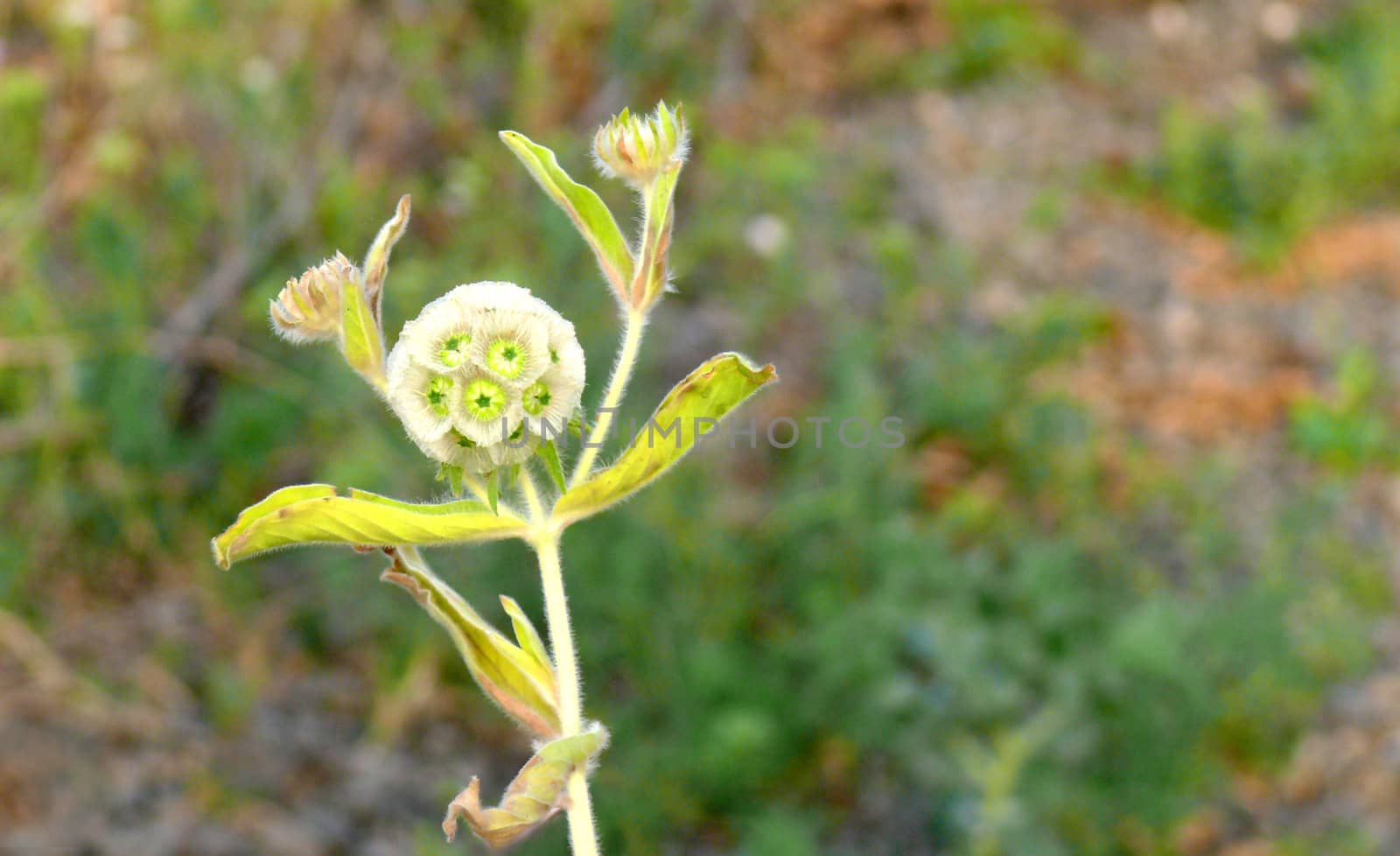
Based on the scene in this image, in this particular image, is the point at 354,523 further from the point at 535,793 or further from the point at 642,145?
the point at 642,145

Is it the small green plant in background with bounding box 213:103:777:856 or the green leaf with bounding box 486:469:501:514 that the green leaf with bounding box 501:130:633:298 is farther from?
the green leaf with bounding box 486:469:501:514

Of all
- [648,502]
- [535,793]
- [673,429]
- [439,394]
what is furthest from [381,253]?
[648,502]

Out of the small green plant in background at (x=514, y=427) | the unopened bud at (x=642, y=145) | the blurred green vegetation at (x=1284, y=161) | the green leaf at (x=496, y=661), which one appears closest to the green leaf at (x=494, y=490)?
the small green plant in background at (x=514, y=427)

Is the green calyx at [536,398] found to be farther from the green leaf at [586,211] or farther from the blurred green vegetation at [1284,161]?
the blurred green vegetation at [1284,161]

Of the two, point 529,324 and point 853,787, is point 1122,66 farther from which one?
point 529,324

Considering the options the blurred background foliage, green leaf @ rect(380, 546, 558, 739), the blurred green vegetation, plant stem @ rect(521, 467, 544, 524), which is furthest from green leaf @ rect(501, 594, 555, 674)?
the blurred green vegetation

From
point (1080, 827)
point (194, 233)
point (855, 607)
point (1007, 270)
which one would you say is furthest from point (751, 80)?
point (1080, 827)
